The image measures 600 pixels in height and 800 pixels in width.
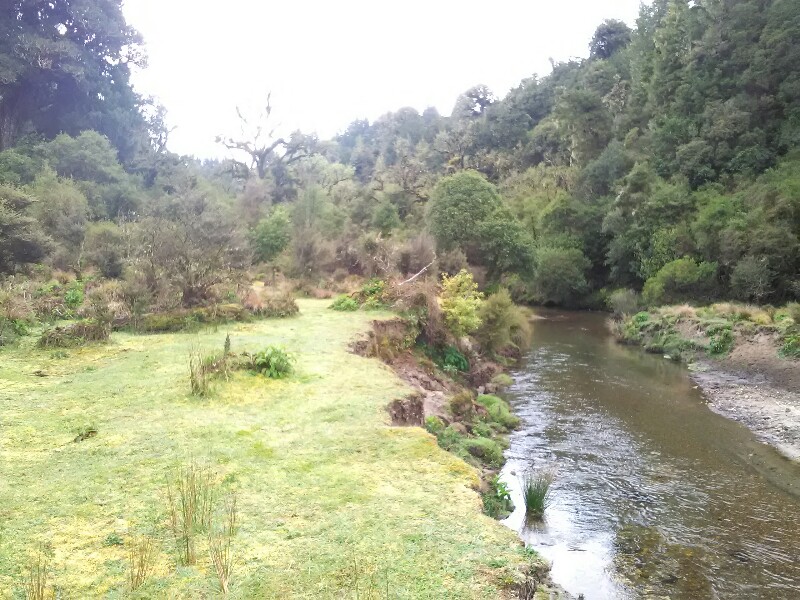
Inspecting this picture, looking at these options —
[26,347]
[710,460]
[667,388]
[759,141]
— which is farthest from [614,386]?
[759,141]

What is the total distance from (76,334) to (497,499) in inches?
410

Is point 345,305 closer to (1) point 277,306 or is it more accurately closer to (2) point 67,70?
(1) point 277,306

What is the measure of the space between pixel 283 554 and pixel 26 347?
10.6 metres

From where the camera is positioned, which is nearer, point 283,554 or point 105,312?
point 283,554

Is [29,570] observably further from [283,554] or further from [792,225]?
[792,225]

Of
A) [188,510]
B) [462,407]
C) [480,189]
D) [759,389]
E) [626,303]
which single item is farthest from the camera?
[626,303]

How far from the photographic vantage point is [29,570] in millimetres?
4664

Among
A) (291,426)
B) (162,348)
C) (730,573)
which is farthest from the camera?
(162,348)

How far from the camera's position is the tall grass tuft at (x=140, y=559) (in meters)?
4.52

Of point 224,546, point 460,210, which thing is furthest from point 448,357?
point 224,546

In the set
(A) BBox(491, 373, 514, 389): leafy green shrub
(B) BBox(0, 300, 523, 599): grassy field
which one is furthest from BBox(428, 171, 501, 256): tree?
(B) BBox(0, 300, 523, 599): grassy field

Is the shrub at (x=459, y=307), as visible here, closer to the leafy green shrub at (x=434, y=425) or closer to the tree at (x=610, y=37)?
the leafy green shrub at (x=434, y=425)

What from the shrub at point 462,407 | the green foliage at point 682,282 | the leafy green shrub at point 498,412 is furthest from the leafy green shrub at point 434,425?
the green foliage at point 682,282

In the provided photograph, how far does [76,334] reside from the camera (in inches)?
519
